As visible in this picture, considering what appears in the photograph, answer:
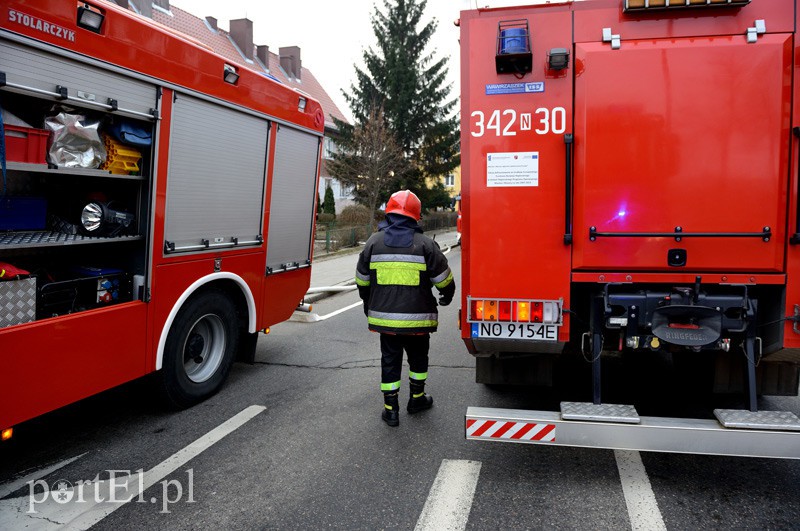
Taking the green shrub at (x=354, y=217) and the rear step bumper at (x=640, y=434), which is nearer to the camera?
the rear step bumper at (x=640, y=434)

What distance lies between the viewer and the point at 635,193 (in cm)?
338

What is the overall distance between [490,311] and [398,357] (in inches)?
44.9

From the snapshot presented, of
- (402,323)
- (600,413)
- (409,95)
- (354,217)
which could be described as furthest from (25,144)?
(409,95)

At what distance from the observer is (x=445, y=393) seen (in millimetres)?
5270

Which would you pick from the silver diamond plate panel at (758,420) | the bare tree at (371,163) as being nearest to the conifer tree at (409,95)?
the bare tree at (371,163)

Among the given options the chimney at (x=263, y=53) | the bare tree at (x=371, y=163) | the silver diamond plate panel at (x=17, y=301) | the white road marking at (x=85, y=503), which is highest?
the chimney at (x=263, y=53)

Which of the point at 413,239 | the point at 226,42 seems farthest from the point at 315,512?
the point at 226,42

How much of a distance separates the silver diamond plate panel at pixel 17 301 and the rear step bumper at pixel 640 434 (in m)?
2.64

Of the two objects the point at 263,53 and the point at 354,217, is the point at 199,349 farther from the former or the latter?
the point at 263,53

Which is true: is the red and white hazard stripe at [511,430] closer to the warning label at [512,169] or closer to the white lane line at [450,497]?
the white lane line at [450,497]

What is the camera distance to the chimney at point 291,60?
39875 millimetres

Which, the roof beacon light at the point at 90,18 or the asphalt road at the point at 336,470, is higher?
the roof beacon light at the point at 90,18

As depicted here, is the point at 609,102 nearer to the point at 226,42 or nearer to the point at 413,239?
the point at 413,239

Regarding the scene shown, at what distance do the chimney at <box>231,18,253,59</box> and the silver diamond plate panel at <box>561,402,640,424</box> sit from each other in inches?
1424
